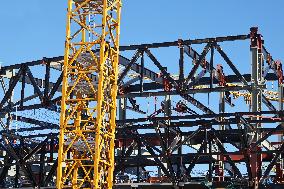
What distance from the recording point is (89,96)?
129 feet

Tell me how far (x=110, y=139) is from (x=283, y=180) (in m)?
12.5

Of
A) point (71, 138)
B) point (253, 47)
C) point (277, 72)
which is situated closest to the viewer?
point (71, 138)

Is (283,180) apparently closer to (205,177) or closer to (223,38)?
(205,177)

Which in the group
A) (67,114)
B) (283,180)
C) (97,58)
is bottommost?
(283,180)

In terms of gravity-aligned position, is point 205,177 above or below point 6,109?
below

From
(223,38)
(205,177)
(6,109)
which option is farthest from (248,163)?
(6,109)

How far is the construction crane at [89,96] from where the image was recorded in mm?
36812

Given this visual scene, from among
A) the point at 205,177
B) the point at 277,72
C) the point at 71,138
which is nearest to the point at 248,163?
the point at 205,177

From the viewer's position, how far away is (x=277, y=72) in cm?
5050

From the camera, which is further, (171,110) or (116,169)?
(171,110)

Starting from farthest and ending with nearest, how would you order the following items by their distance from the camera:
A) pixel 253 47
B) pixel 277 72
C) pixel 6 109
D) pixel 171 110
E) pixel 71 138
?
pixel 171 110
pixel 277 72
pixel 6 109
pixel 253 47
pixel 71 138

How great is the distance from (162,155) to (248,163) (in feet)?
18.4

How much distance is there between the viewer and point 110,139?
38.0 meters

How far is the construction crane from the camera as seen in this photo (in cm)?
3681
